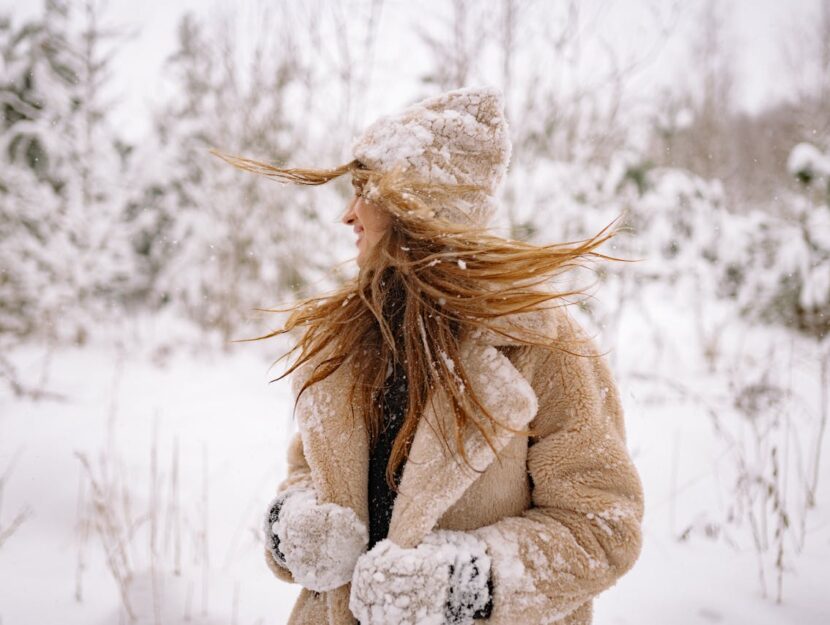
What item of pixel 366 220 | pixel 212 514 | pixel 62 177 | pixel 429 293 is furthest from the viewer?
pixel 62 177

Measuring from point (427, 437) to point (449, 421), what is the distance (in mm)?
64

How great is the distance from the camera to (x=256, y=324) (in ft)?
30.3

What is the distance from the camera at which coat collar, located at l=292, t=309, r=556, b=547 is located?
3.37 feet

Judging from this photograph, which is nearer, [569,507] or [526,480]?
[569,507]

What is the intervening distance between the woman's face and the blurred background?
0.72 ft

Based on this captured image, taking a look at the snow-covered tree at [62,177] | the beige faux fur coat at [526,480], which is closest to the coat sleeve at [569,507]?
the beige faux fur coat at [526,480]

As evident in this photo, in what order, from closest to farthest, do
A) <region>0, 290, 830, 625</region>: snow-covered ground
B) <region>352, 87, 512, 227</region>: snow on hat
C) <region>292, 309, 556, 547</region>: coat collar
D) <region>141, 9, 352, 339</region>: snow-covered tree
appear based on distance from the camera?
<region>292, 309, 556, 547</region>: coat collar, <region>352, 87, 512, 227</region>: snow on hat, <region>0, 290, 830, 625</region>: snow-covered ground, <region>141, 9, 352, 339</region>: snow-covered tree

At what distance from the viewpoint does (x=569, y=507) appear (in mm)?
1023

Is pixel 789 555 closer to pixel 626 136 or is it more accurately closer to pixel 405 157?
pixel 405 157

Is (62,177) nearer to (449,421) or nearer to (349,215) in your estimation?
(349,215)

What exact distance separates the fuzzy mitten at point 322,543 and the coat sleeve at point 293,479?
17 centimetres

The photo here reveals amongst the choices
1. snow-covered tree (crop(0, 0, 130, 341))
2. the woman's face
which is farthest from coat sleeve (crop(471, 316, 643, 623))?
snow-covered tree (crop(0, 0, 130, 341))

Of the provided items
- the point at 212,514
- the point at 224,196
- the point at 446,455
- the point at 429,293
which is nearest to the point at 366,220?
the point at 429,293

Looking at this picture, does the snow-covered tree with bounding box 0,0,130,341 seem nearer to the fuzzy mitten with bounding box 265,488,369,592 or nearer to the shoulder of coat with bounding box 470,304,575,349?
the fuzzy mitten with bounding box 265,488,369,592
